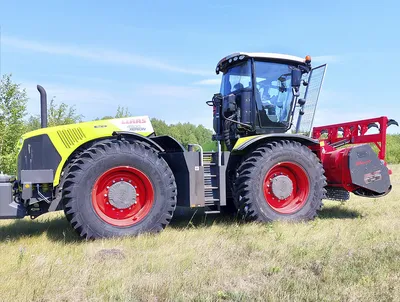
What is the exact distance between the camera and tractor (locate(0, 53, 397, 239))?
17.1 ft

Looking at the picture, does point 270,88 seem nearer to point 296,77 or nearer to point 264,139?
point 296,77

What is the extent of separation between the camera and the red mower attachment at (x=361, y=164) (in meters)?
6.43

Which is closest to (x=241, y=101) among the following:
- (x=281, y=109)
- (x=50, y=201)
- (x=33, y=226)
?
(x=281, y=109)

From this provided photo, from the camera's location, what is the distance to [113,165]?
525 cm

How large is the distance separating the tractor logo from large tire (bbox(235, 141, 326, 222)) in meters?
0.68

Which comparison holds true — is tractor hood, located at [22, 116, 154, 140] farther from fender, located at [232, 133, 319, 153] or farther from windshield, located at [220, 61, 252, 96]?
windshield, located at [220, 61, 252, 96]

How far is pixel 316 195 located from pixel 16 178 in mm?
4576

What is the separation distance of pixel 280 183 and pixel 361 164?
1.37 metres

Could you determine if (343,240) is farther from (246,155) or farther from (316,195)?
(246,155)

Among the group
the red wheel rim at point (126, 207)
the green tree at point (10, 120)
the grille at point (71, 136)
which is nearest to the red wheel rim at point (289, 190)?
the red wheel rim at point (126, 207)

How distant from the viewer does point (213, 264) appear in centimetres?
404

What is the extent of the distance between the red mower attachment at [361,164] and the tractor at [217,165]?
2cm

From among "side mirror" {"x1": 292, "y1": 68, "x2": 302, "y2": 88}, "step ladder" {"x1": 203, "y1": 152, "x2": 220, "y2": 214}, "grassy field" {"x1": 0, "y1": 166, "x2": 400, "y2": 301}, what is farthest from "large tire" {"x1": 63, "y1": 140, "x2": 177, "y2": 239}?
"side mirror" {"x1": 292, "y1": 68, "x2": 302, "y2": 88}

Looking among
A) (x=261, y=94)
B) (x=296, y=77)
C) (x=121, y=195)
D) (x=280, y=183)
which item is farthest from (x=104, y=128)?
(x=296, y=77)
